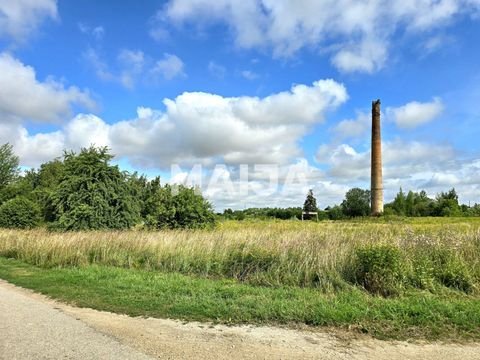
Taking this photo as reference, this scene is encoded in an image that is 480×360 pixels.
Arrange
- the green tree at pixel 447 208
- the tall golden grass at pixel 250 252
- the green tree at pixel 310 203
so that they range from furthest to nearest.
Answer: the green tree at pixel 310 203 → the green tree at pixel 447 208 → the tall golden grass at pixel 250 252

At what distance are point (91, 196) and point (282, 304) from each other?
21073 mm

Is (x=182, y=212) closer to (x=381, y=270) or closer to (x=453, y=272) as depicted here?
(x=381, y=270)

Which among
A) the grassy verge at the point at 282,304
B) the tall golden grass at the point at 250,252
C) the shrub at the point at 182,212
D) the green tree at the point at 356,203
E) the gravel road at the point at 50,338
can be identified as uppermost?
the green tree at the point at 356,203

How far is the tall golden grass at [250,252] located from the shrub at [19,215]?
1690 cm

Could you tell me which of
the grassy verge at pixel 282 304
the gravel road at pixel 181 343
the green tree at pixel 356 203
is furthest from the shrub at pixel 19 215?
the green tree at pixel 356 203

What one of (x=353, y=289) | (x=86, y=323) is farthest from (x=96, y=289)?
(x=353, y=289)

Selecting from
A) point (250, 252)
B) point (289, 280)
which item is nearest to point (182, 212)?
point (250, 252)

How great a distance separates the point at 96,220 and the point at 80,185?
8.20 ft

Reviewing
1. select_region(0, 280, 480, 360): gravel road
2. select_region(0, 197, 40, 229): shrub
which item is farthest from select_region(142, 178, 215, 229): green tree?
select_region(0, 280, 480, 360): gravel road

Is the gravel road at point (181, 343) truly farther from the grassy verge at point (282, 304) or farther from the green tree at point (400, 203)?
the green tree at point (400, 203)

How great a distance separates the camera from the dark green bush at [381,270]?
9.30 meters

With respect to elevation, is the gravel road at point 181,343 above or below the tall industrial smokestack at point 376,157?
below

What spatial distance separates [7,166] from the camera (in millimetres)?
66688

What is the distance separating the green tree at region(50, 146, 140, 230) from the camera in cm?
2595
